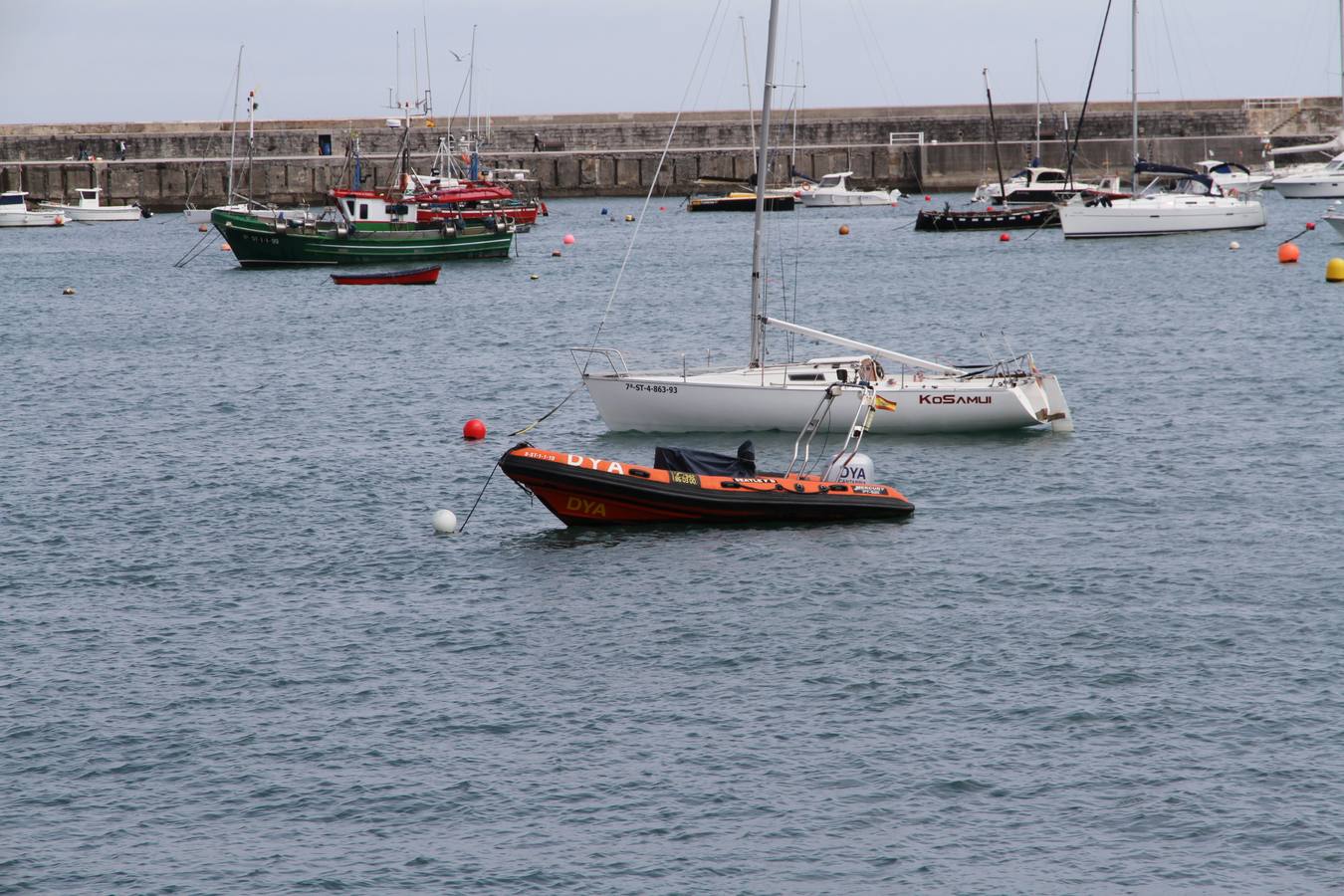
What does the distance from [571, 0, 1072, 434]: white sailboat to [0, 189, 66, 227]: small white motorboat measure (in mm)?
87073

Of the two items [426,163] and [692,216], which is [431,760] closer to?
[692,216]

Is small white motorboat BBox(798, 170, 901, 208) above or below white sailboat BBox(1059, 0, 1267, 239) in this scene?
above

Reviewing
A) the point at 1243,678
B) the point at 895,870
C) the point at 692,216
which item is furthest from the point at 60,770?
the point at 692,216

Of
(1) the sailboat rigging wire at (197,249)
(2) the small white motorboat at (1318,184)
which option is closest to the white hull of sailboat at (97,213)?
(1) the sailboat rigging wire at (197,249)

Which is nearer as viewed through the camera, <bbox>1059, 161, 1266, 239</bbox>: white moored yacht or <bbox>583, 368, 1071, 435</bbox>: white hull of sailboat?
<bbox>583, 368, 1071, 435</bbox>: white hull of sailboat

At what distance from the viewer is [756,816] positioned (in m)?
15.3

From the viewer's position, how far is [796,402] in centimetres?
3045

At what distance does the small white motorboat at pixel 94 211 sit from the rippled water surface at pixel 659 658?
7439 centimetres

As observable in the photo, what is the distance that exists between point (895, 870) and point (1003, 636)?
6339 millimetres

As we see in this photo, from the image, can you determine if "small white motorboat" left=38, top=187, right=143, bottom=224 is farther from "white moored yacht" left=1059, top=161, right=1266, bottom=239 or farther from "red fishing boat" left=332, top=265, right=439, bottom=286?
"white moored yacht" left=1059, top=161, right=1266, bottom=239

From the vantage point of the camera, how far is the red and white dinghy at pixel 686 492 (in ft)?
80.8

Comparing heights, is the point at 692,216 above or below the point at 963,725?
above

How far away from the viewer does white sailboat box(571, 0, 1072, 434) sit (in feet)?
100

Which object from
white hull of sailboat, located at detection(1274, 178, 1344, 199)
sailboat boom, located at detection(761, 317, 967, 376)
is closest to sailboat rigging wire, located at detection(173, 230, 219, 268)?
sailboat boom, located at detection(761, 317, 967, 376)
